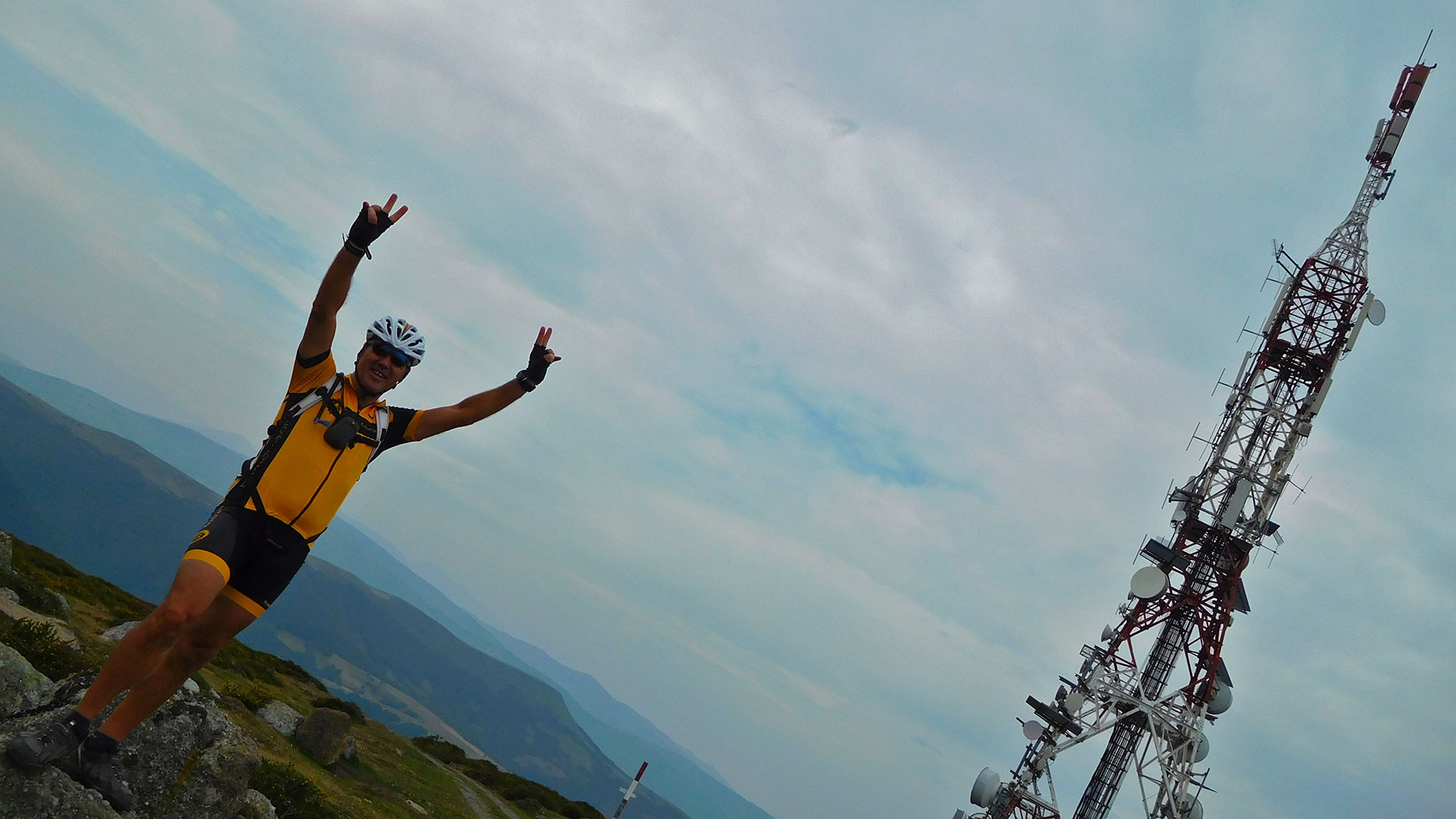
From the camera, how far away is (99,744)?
6.23 m

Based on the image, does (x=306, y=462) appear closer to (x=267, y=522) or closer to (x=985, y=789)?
(x=267, y=522)

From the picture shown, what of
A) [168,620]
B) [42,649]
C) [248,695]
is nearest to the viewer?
[168,620]

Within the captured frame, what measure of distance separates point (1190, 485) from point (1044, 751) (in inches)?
386

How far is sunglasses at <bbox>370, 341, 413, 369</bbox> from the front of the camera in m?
6.43

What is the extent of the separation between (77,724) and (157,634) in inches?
45.3

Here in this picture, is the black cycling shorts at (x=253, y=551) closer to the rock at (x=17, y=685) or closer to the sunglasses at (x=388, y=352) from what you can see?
the sunglasses at (x=388, y=352)

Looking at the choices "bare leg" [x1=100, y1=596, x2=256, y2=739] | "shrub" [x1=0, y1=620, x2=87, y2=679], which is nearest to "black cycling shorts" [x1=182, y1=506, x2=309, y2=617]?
"bare leg" [x1=100, y1=596, x2=256, y2=739]

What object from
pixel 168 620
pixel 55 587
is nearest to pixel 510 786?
pixel 55 587

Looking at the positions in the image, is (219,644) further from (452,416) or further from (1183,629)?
(1183,629)

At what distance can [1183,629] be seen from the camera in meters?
27.3

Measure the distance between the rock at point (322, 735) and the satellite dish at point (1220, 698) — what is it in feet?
81.9

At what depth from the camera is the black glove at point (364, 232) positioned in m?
5.82

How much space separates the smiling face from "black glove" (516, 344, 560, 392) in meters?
1.07

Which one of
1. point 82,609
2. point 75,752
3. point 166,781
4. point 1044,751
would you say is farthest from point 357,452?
point 1044,751
